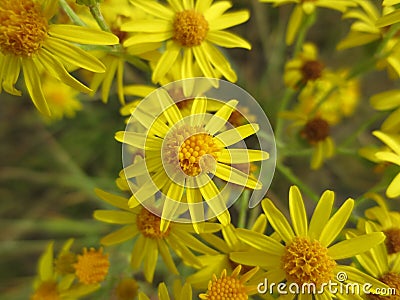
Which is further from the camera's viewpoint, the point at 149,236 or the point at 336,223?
the point at 149,236

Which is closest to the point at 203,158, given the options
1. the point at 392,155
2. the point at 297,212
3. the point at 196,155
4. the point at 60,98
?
the point at 196,155

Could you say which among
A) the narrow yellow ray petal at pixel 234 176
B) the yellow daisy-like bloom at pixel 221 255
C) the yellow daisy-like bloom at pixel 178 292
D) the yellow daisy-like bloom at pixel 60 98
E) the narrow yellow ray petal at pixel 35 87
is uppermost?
the yellow daisy-like bloom at pixel 60 98

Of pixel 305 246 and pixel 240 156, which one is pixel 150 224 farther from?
pixel 305 246

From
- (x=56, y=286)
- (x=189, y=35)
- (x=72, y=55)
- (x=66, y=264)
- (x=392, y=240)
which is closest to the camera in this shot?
(x=72, y=55)

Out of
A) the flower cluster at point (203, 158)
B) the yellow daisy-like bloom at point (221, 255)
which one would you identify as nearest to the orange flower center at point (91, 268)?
the flower cluster at point (203, 158)

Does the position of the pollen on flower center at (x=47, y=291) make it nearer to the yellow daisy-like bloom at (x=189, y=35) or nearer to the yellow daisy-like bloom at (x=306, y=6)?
the yellow daisy-like bloom at (x=189, y=35)
